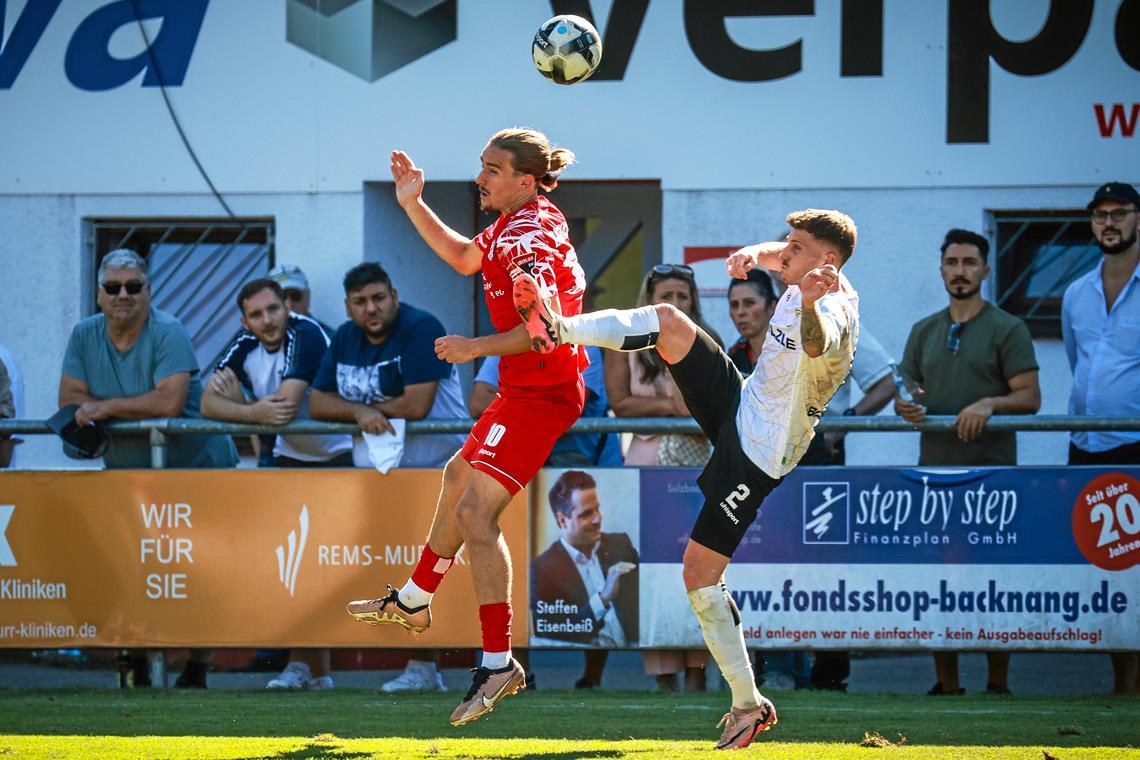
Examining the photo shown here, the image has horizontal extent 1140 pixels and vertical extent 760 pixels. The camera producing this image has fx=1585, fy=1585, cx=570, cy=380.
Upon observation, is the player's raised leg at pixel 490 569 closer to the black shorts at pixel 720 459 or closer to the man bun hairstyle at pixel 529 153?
the black shorts at pixel 720 459

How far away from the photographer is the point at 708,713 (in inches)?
314

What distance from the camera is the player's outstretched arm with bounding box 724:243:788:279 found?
684cm

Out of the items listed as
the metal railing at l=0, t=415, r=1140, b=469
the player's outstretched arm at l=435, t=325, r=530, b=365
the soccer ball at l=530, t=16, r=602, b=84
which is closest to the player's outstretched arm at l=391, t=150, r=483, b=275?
the player's outstretched arm at l=435, t=325, r=530, b=365

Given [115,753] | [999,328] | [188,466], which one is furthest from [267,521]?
[999,328]

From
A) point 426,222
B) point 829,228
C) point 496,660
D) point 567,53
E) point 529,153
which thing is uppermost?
point 567,53

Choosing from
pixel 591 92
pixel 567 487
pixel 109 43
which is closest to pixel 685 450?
pixel 567 487

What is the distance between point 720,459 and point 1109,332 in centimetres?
370

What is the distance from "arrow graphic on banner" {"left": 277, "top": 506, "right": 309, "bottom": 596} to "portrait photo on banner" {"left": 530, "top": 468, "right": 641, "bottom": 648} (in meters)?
1.33

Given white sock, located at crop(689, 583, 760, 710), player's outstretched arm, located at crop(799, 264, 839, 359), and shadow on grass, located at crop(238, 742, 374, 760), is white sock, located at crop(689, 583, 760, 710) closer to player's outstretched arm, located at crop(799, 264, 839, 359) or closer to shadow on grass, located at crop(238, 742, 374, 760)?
player's outstretched arm, located at crop(799, 264, 839, 359)

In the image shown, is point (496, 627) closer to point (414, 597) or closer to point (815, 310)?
point (414, 597)

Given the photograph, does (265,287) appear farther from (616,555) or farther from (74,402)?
(616,555)

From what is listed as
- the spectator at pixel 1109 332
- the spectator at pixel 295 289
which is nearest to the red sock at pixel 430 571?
the spectator at pixel 1109 332

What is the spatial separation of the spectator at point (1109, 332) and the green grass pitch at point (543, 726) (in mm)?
1470

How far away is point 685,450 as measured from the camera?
9156 millimetres
